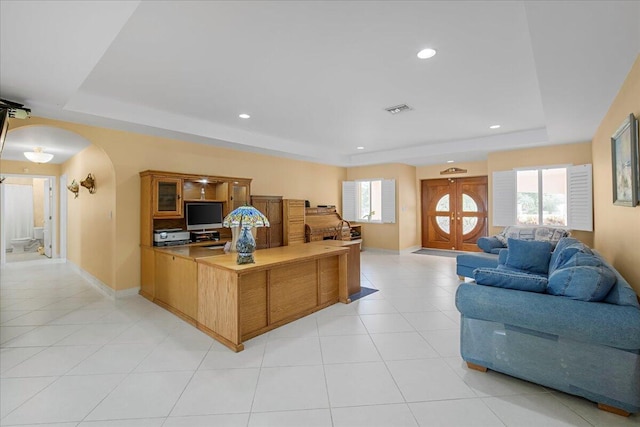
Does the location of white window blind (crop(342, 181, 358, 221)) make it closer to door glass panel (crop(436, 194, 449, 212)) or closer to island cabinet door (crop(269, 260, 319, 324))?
door glass panel (crop(436, 194, 449, 212))

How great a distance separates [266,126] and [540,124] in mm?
4549

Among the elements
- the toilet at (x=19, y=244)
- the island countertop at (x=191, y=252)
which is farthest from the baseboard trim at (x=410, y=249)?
the toilet at (x=19, y=244)

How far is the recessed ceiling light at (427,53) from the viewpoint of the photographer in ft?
8.24

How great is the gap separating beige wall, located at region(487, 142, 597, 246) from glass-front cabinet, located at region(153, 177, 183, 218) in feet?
19.8

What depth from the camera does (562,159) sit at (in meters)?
5.30

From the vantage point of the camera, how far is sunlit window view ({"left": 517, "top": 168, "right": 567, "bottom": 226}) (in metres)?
5.33

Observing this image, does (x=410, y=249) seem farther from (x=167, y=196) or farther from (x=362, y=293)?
(x=167, y=196)

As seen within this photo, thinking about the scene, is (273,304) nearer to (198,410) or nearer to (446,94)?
(198,410)

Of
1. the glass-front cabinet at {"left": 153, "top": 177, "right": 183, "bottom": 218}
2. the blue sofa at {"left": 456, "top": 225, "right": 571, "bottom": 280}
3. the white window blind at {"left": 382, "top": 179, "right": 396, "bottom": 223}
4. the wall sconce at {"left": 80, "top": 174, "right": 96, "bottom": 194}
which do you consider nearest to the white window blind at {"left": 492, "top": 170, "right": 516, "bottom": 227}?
the blue sofa at {"left": 456, "top": 225, "right": 571, "bottom": 280}

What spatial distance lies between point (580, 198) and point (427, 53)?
4.37 m

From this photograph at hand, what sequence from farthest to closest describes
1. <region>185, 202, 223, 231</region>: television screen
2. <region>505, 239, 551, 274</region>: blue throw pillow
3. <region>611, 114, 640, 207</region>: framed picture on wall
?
1. <region>185, 202, 223, 231</region>: television screen
2. <region>505, 239, 551, 274</region>: blue throw pillow
3. <region>611, 114, 640, 207</region>: framed picture on wall

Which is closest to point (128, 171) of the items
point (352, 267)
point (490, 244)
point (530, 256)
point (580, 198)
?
point (352, 267)

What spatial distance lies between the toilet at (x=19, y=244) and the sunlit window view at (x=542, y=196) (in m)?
12.4

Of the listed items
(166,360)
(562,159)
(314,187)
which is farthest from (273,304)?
(562,159)
